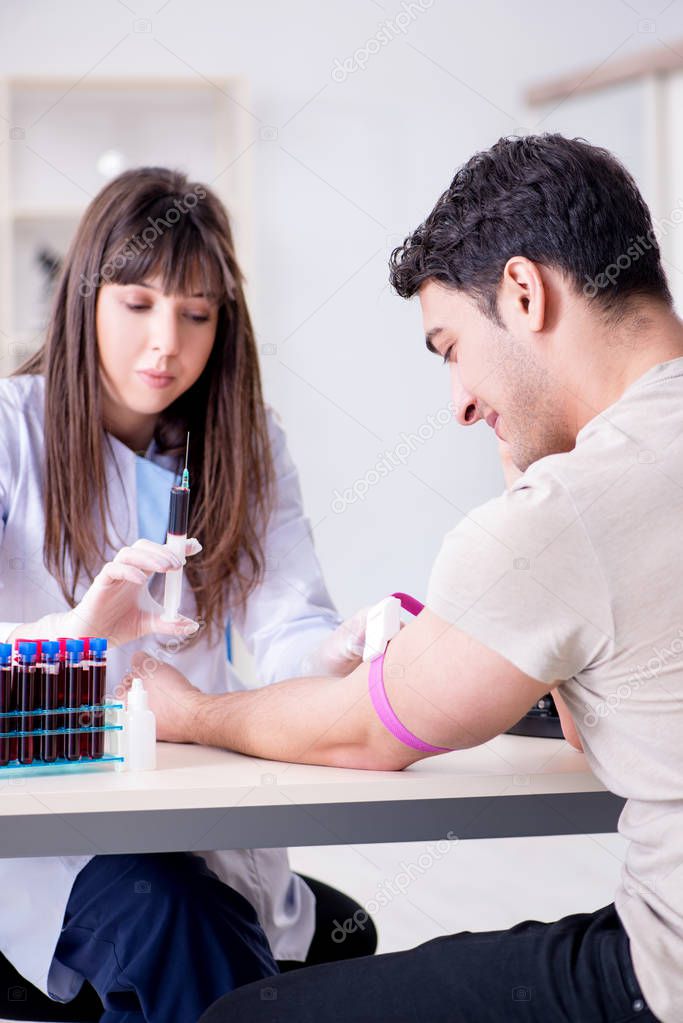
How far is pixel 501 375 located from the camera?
1157 millimetres

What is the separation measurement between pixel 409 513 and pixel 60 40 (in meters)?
1.89

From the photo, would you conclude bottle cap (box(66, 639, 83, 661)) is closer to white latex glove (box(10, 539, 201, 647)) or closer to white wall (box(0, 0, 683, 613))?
white latex glove (box(10, 539, 201, 647))

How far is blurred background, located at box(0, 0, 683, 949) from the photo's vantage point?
11.8 ft

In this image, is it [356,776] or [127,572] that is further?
[127,572]

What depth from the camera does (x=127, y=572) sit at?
125 cm

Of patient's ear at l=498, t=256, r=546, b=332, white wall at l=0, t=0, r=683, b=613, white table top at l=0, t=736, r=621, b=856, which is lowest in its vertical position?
white table top at l=0, t=736, r=621, b=856

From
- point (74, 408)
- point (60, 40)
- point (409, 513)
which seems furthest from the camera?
point (409, 513)

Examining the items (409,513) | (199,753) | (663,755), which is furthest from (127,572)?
(409,513)

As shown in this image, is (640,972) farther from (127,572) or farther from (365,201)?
(365,201)

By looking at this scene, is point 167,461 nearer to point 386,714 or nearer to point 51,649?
point 51,649

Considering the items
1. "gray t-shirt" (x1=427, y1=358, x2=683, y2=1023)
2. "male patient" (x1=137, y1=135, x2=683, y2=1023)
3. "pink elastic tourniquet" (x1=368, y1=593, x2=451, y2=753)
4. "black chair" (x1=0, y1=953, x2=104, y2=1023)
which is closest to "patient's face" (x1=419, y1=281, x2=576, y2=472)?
"male patient" (x1=137, y1=135, x2=683, y2=1023)

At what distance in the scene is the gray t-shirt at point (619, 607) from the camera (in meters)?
0.90

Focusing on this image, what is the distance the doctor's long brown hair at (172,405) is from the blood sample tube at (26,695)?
20.7 inches

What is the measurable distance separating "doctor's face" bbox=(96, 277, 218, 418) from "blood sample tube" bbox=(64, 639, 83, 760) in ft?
2.08
